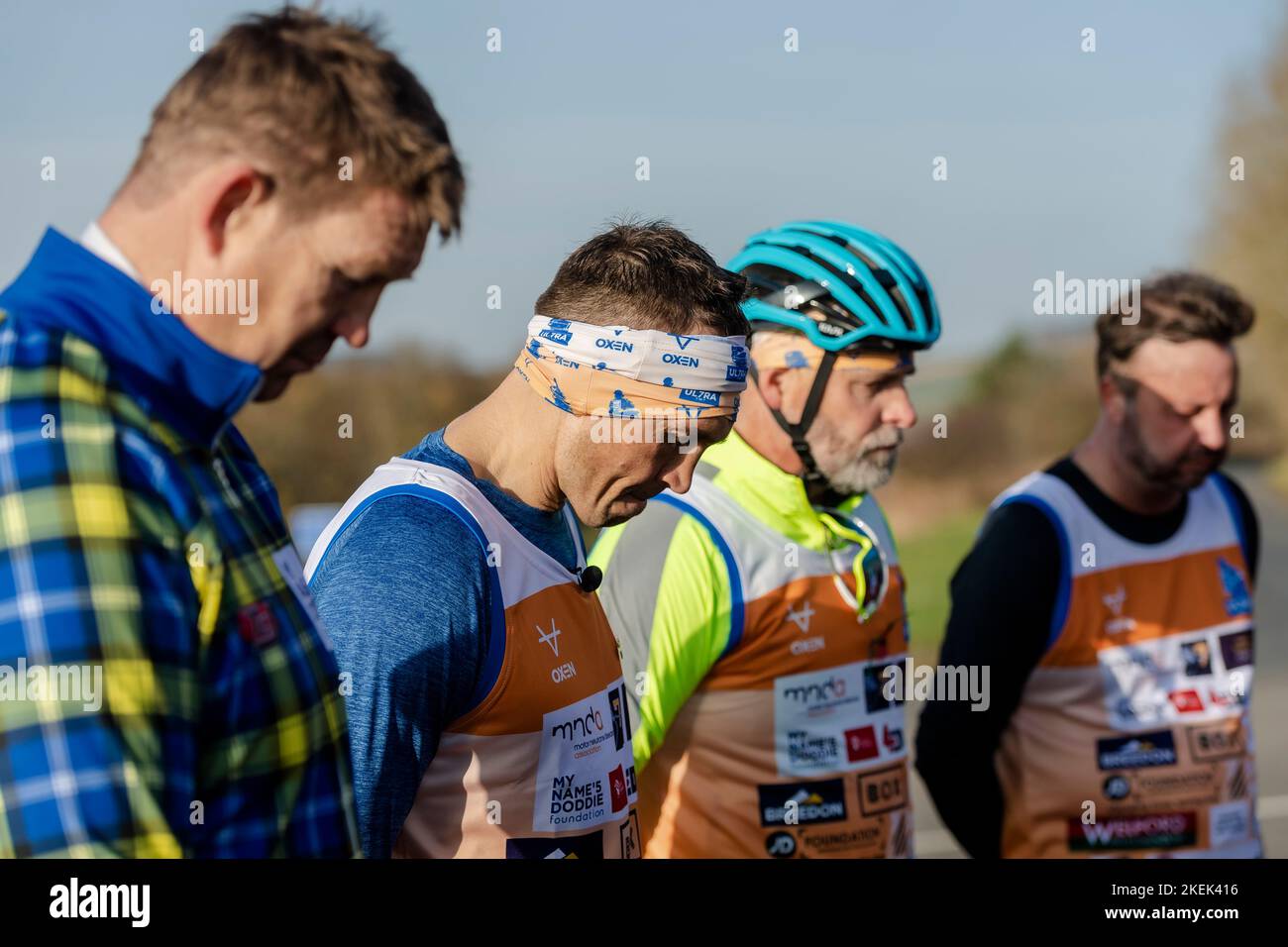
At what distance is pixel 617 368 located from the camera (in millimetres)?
2795

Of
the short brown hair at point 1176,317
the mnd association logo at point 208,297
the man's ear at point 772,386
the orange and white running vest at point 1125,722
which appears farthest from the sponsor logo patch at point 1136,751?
the mnd association logo at point 208,297

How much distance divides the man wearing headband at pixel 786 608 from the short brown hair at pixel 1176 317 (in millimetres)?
1188

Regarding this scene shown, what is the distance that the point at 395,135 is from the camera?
1.77 m

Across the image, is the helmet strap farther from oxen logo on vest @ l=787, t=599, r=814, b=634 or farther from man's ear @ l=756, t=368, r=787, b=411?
oxen logo on vest @ l=787, t=599, r=814, b=634

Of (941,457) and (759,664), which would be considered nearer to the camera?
(759,664)

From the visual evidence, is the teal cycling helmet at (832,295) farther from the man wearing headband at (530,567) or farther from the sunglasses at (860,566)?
the man wearing headband at (530,567)

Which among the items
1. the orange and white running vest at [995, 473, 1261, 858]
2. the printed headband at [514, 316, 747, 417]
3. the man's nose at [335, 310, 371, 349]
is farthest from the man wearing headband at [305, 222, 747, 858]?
the orange and white running vest at [995, 473, 1261, 858]

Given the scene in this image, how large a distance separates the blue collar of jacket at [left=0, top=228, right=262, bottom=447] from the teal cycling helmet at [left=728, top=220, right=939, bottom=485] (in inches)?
100
